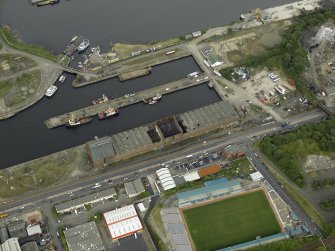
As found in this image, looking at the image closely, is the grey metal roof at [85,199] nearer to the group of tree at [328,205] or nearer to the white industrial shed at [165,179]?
the white industrial shed at [165,179]

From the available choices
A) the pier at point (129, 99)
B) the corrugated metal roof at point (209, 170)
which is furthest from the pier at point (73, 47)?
the corrugated metal roof at point (209, 170)

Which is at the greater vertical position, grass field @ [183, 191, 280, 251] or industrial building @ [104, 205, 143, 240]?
industrial building @ [104, 205, 143, 240]

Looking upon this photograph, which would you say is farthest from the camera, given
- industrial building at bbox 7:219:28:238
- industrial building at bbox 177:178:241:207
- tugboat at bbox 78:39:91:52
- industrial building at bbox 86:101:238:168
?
tugboat at bbox 78:39:91:52

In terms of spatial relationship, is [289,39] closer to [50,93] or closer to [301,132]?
[301,132]

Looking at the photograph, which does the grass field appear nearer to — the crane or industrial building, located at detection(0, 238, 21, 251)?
industrial building, located at detection(0, 238, 21, 251)

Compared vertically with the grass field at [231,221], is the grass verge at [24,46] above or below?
above

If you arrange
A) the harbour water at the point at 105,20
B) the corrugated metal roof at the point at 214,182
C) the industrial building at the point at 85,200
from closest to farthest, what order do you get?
the industrial building at the point at 85,200 → the corrugated metal roof at the point at 214,182 → the harbour water at the point at 105,20

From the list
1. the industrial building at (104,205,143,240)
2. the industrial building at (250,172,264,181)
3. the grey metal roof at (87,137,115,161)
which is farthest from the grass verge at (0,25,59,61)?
the industrial building at (250,172,264,181)
